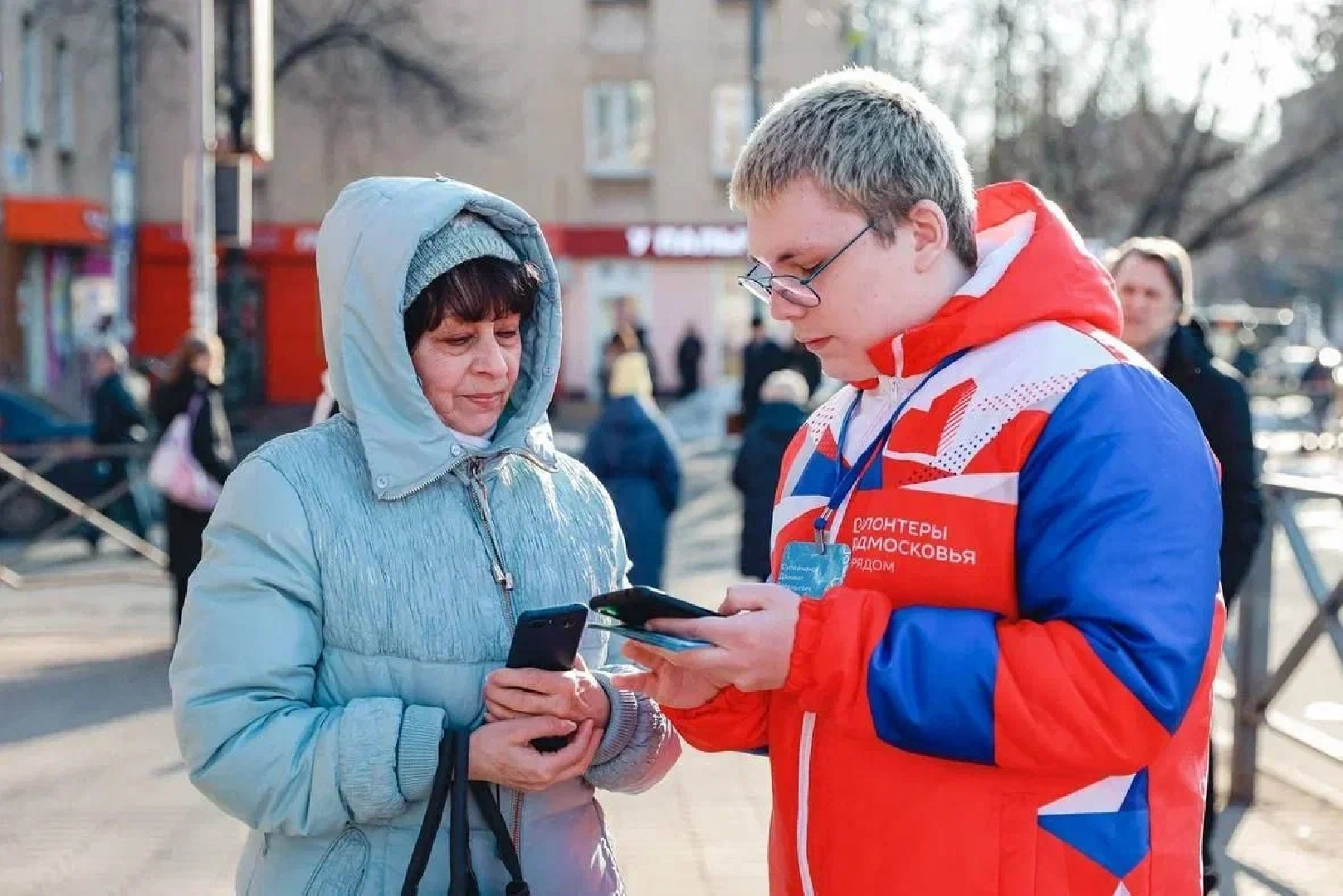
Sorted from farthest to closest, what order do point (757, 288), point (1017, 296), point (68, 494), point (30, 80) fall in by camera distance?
point (30, 80) → point (68, 494) → point (757, 288) → point (1017, 296)

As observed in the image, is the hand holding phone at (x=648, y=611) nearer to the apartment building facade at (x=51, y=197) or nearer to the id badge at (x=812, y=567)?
the id badge at (x=812, y=567)

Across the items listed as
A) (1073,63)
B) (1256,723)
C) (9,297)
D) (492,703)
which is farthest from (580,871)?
(9,297)

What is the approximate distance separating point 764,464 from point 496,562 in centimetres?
633

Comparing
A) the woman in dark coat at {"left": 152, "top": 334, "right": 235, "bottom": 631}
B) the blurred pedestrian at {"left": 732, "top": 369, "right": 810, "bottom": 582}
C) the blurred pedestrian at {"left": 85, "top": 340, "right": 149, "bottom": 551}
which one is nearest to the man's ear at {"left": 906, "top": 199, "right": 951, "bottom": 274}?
the blurred pedestrian at {"left": 732, "top": 369, "right": 810, "bottom": 582}

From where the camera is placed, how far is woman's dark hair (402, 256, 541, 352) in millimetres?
2381

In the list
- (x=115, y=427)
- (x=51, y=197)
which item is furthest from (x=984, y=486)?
(x=51, y=197)

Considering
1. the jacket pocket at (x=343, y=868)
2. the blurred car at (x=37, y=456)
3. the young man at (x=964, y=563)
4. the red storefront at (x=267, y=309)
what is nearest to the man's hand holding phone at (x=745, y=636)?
the young man at (x=964, y=563)

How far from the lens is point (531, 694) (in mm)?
2230

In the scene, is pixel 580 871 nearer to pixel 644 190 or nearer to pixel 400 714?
pixel 400 714

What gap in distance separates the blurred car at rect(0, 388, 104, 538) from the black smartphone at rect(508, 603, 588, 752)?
11.9 meters

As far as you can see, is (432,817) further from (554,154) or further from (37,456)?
(554,154)

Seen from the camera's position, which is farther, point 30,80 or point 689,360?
point 689,360

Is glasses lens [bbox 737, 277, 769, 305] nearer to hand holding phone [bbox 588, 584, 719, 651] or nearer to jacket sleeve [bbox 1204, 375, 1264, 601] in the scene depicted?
hand holding phone [bbox 588, 584, 719, 651]

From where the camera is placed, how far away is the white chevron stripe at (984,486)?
1909 millimetres
